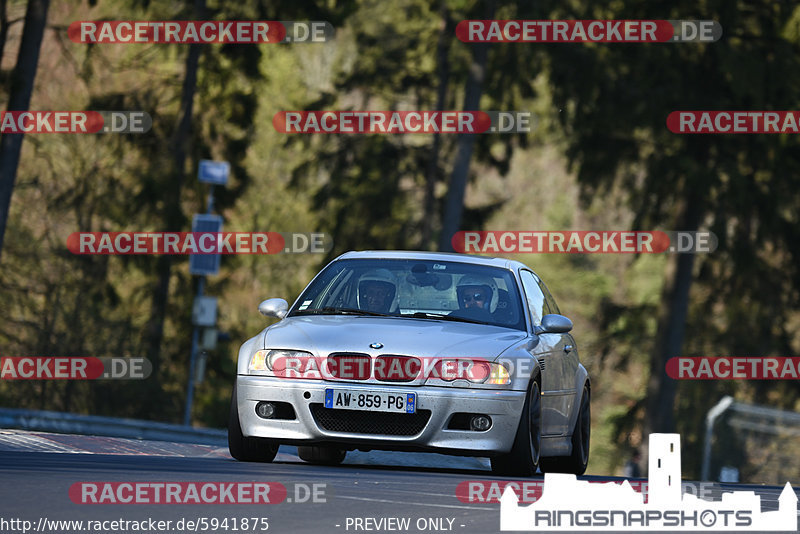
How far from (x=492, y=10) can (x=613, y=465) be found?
58.0 ft

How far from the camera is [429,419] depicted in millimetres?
10297

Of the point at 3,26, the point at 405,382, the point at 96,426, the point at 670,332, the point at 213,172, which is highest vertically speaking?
the point at 3,26

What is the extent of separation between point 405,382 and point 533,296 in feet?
7.70

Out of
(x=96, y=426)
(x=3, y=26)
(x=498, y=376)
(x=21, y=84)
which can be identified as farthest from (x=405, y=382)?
(x=3, y=26)

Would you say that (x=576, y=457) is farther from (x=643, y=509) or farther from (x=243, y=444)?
(x=643, y=509)

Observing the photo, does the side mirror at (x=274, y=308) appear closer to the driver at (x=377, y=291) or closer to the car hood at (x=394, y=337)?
the car hood at (x=394, y=337)

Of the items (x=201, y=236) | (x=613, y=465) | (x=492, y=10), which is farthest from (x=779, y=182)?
(x=613, y=465)

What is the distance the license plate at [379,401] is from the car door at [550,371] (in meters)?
1.15

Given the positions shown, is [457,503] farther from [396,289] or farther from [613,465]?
[613,465]

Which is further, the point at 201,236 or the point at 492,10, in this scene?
the point at 492,10

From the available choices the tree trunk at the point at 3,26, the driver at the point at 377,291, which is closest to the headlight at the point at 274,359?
the driver at the point at 377,291

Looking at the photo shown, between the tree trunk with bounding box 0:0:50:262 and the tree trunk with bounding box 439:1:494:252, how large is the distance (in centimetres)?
803

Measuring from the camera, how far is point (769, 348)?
33531mm

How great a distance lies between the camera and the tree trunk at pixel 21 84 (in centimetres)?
2405
